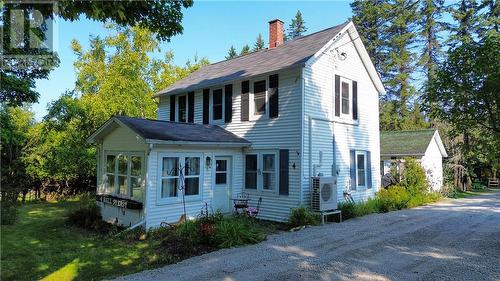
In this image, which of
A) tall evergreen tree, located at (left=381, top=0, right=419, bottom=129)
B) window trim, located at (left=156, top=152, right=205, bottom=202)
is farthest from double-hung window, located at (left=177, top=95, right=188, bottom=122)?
tall evergreen tree, located at (left=381, top=0, right=419, bottom=129)

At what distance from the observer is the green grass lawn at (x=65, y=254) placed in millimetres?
6661

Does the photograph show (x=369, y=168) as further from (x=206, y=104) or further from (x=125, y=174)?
(x=125, y=174)

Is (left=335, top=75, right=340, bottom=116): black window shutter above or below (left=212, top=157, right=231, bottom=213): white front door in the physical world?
above

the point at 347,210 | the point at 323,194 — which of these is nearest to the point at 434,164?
the point at 347,210

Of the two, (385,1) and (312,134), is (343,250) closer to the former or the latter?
(312,134)

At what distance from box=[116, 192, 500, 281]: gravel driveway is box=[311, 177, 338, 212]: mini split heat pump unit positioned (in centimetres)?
88

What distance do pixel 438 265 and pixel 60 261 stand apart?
777 cm

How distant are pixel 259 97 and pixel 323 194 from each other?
445 centimetres

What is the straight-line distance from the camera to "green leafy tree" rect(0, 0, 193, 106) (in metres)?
4.68

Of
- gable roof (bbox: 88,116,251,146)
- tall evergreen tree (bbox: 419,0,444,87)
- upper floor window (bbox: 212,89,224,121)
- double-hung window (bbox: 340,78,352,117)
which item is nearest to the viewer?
gable roof (bbox: 88,116,251,146)

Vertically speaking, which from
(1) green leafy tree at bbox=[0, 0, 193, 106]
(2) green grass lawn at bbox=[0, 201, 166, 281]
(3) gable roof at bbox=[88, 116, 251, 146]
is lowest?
(2) green grass lawn at bbox=[0, 201, 166, 281]

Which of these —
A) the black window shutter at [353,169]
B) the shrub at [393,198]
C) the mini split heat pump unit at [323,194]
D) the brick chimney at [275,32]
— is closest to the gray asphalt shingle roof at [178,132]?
the mini split heat pump unit at [323,194]

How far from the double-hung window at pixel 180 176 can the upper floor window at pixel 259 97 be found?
3.09 m

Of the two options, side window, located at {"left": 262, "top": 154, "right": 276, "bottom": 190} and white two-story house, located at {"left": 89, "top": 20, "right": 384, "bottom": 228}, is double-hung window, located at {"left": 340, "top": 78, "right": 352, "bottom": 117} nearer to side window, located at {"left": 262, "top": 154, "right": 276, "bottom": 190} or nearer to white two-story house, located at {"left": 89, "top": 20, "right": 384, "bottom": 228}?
white two-story house, located at {"left": 89, "top": 20, "right": 384, "bottom": 228}
